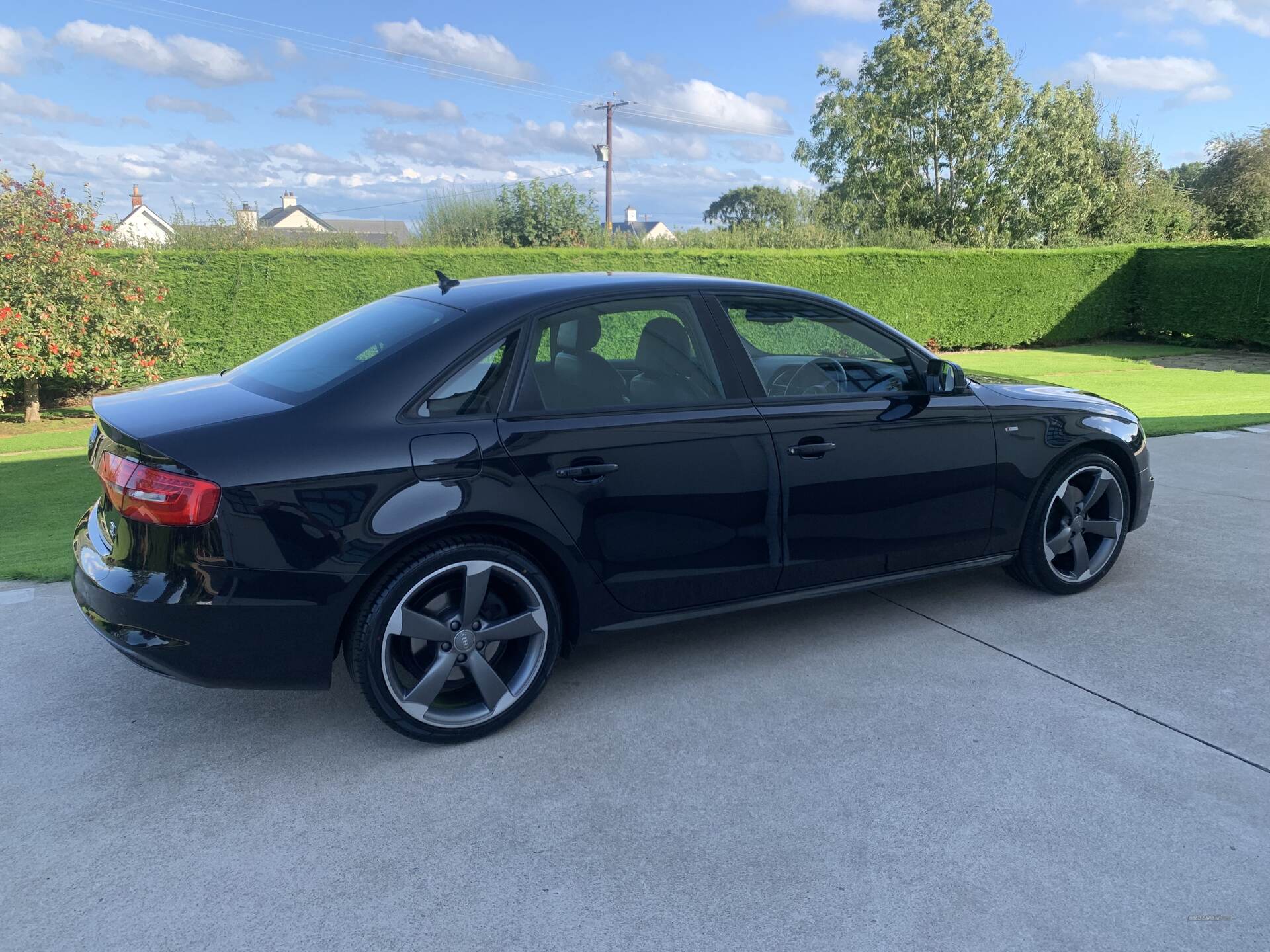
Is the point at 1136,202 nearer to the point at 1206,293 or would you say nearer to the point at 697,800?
the point at 1206,293

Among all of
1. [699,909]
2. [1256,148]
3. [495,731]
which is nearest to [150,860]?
[495,731]

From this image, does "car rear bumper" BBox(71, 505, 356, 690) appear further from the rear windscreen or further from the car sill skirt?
the car sill skirt

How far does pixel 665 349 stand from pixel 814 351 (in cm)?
84

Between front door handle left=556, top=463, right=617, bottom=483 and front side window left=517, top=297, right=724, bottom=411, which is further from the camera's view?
front side window left=517, top=297, right=724, bottom=411

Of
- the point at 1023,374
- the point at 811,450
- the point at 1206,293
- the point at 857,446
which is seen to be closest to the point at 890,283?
the point at 1023,374

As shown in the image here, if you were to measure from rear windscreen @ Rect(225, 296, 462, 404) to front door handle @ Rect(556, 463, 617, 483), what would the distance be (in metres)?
0.70

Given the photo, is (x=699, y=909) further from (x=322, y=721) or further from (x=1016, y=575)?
(x=1016, y=575)

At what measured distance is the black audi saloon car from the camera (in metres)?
2.92

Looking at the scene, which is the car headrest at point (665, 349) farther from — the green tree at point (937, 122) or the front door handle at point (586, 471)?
the green tree at point (937, 122)

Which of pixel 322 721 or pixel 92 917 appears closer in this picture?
pixel 92 917

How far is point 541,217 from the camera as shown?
763 inches

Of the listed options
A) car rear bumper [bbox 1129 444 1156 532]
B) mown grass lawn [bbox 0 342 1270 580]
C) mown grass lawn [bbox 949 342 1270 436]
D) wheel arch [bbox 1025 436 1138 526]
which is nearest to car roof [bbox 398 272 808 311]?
wheel arch [bbox 1025 436 1138 526]

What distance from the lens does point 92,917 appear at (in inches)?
93.1

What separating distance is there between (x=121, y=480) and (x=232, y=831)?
114 centimetres
